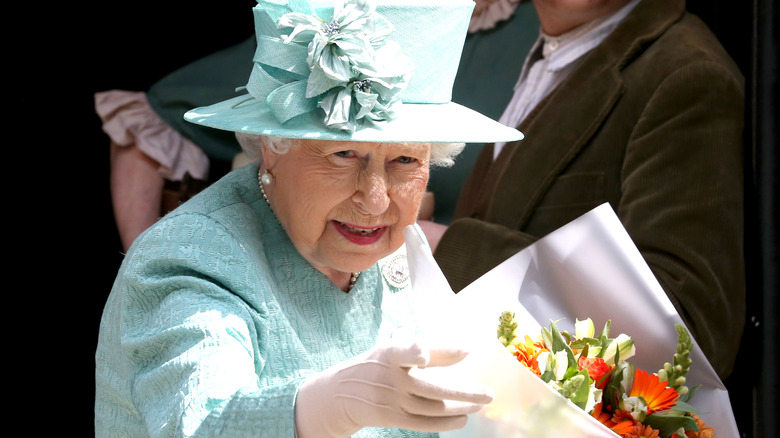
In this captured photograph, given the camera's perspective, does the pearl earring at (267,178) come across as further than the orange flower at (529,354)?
Yes

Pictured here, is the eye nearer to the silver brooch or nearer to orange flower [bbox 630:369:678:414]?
the silver brooch

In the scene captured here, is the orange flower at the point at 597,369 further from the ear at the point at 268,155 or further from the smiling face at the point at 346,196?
the ear at the point at 268,155

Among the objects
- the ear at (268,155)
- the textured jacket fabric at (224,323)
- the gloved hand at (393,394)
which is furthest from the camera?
the ear at (268,155)

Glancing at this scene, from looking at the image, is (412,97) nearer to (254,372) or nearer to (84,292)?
(254,372)

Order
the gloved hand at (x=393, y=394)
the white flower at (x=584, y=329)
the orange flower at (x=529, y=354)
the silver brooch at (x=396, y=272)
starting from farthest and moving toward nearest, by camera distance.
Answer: the silver brooch at (x=396, y=272)
the white flower at (x=584, y=329)
the orange flower at (x=529, y=354)
the gloved hand at (x=393, y=394)

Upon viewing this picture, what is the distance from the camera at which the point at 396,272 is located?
1.96 metres

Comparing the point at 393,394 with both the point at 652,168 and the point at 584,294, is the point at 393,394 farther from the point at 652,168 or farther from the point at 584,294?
the point at 652,168

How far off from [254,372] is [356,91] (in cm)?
46

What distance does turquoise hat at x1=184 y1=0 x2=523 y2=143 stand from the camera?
62.9 inches

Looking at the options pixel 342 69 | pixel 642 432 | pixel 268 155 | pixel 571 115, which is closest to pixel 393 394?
pixel 642 432

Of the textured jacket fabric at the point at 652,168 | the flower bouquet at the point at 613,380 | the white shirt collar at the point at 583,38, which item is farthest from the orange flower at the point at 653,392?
the white shirt collar at the point at 583,38

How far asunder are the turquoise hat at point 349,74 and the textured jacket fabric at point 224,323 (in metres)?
0.19

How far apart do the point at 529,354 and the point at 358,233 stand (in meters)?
0.38

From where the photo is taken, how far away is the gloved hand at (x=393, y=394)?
1.26 m
